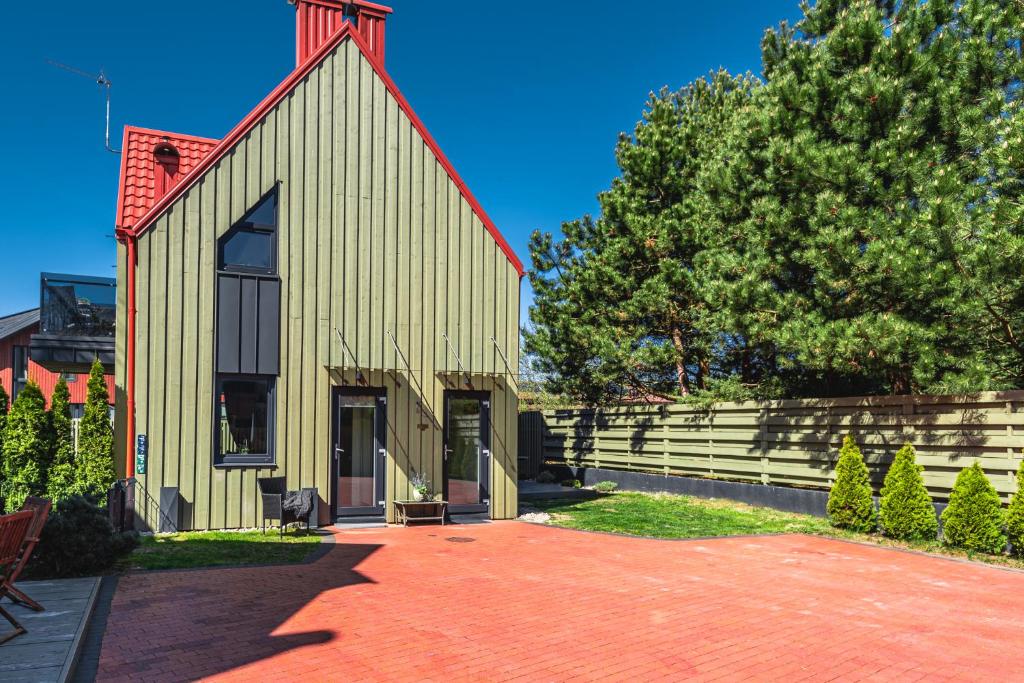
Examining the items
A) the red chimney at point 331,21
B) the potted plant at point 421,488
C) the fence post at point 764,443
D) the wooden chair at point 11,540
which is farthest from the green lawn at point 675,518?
the red chimney at point 331,21

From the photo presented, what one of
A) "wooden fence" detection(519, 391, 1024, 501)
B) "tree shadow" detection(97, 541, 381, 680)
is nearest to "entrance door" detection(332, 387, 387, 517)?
"tree shadow" detection(97, 541, 381, 680)

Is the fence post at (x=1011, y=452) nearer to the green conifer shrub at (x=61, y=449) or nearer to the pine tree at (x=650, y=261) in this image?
the pine tree at (x=650, y=261)

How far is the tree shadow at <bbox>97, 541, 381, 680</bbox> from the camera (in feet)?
18.1

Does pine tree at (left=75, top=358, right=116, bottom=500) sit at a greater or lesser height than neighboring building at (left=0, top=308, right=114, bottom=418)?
lesser

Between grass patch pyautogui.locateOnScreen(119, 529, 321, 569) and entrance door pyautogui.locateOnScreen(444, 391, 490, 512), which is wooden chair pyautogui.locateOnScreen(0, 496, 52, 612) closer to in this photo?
grass patch pyautogui.locateOnScreen(119, 529, 321, 569)

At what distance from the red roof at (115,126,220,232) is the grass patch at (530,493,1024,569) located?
30.4 ft

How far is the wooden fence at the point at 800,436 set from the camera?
10.9 m

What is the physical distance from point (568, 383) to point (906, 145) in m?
12.0

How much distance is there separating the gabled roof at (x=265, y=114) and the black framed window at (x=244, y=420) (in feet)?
9.60

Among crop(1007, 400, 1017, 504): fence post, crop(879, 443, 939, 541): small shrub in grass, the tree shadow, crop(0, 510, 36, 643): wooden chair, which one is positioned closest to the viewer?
the tree shadow

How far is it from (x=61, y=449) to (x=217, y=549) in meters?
Answer: 6.38

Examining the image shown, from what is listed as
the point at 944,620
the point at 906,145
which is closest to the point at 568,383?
the point at 906,145

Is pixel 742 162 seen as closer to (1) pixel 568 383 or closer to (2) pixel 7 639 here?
(1) pixel 568 383

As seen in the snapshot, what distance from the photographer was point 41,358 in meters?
15.3
